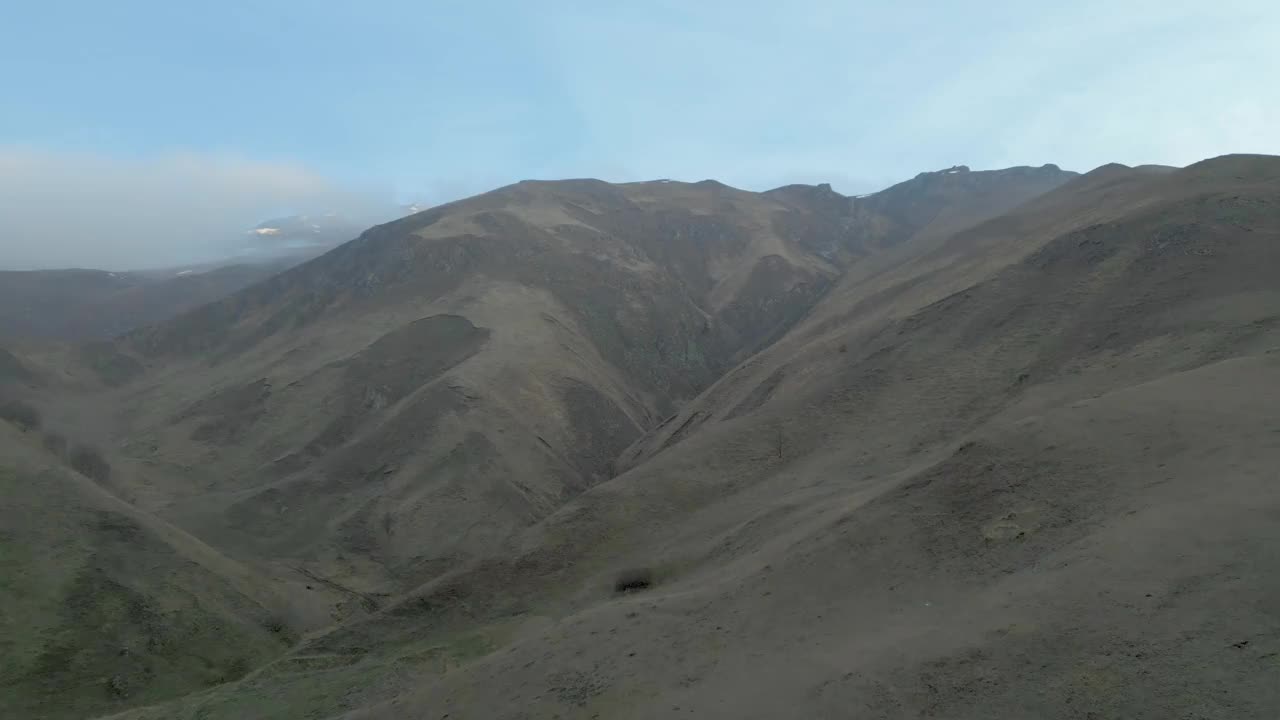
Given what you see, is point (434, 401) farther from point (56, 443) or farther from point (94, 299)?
point (94, 299)

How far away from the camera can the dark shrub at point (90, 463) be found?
158 ft

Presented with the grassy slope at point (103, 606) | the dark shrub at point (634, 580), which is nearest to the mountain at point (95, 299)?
the grassy slope at point (103, 606)

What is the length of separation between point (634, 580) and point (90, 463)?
42948 mm

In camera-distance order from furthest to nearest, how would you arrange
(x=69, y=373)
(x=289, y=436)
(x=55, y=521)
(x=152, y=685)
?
(x=69, y=373) < (x=289, y=436) < (x=55, y=521) < (x=152, y=685)

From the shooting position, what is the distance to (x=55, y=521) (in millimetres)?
30453

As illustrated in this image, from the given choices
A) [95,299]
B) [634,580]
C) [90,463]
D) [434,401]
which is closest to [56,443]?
[90,463]

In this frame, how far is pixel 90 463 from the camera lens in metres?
50.2

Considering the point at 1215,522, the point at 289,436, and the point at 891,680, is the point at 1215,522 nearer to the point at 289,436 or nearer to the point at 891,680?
the point at 891,680

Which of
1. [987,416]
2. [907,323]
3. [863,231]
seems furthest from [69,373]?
[863,231]

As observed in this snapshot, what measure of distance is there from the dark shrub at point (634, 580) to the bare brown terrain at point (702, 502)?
0.14 metres

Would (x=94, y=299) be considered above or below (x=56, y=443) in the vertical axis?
above

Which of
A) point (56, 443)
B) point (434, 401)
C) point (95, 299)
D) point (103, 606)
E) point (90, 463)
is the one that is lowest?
point (103, 606)

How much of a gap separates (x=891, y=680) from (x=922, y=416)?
19.4m

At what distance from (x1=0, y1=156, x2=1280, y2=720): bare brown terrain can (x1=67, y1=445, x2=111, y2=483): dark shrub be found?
611mm
